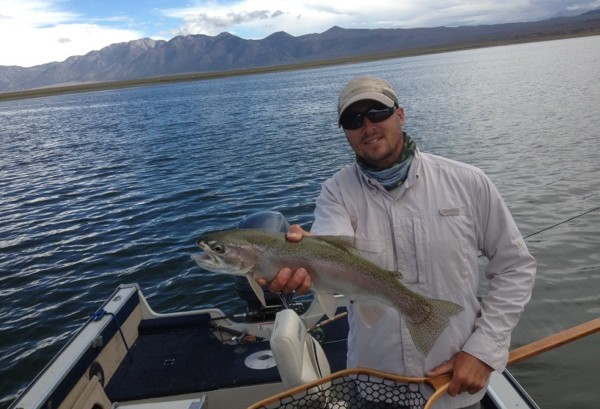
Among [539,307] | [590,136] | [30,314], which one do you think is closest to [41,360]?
[30,314]

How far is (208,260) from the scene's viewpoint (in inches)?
163

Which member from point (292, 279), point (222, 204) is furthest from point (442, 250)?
point (222, 204)

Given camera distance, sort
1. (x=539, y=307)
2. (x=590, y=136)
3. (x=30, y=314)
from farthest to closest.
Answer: (x=590, y=136)
(x=30, y=314)
(x=539, y=307)

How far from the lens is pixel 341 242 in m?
3.78

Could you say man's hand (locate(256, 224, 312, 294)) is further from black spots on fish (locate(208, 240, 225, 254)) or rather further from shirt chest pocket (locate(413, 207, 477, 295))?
shirt chest pocket (locate(413, 207, 477, 295))

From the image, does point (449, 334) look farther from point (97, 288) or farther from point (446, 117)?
point (446, 117)

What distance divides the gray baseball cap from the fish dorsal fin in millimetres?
969

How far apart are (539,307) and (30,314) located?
13.3 meters

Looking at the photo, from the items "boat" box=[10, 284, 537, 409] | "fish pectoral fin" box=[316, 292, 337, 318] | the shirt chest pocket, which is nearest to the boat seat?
"boat" box=[10, 284, 537, 409]

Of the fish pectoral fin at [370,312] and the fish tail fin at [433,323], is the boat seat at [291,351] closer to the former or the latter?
the fish pectoral fin at [370,312]

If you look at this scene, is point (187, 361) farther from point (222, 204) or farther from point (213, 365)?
point (222, 204)

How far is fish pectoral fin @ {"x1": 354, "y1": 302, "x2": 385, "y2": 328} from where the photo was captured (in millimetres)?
3773

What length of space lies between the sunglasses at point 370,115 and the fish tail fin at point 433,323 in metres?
1.42

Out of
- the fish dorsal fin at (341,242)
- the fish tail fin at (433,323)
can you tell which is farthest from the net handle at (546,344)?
the fish dorsal fin at (341,242)
